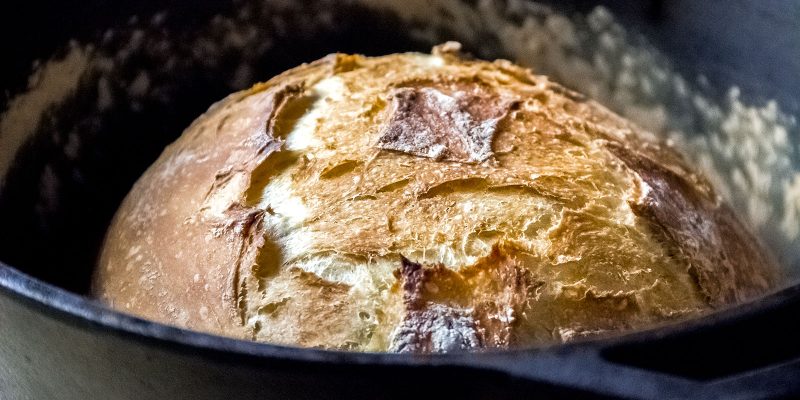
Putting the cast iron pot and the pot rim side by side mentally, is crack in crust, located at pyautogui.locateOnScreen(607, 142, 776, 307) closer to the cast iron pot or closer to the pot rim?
the cast iron pot

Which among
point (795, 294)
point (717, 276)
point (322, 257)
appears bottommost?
point (717, 276)

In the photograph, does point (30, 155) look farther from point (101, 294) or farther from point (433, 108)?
point (433, 108)

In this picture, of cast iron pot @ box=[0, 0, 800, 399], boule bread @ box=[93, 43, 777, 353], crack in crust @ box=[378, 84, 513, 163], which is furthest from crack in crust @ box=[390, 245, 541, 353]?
cast iron pot @ box=[0, 0, 800, 399]

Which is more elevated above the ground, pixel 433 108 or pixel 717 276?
pixel 433 108

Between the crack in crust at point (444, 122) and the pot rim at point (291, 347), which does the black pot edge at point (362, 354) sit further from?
the crack in crust at point (444, 122)

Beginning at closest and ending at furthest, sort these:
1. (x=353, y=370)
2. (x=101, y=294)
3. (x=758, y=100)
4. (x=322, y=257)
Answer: (x=353, y=370)
(x=322, y=257)
(x=101, y=294)
(x=758, y=100)

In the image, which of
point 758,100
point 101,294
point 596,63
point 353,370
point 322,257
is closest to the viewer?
point 353,370

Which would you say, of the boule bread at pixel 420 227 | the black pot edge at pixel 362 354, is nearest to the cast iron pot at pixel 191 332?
the black pot edge at pixel 362 354

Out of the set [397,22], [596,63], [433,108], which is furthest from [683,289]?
[397,22]
